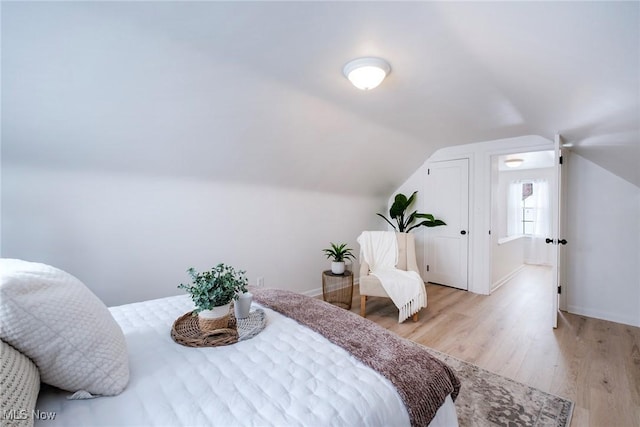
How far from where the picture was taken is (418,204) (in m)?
4.50

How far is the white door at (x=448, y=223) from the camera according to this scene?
3996 mm

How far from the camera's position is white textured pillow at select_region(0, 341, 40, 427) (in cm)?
60

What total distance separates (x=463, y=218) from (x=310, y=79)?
308 cm

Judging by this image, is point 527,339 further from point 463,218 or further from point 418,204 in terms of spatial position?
point 418,204

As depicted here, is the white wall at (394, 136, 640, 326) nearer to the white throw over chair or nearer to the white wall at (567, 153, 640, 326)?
the white wall at (567, 153, 640, 326)

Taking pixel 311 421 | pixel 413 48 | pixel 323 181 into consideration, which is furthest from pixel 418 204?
pixel 311 421

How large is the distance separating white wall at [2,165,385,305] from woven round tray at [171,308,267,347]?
136cm

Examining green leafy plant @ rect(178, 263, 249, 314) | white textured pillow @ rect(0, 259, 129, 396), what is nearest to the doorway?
green leafy plant @ rect(178, 263, 249, 314)

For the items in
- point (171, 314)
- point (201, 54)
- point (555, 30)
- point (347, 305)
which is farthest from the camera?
point (347, 305)

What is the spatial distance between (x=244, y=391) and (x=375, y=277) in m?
2.32

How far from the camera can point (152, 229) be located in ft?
8.16

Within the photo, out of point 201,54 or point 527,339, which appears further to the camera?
point 527,339

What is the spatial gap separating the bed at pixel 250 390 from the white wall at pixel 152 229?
1.35m

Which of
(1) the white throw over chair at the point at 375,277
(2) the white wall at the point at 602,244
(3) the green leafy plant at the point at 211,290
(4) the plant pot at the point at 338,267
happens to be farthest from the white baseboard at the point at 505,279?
(3) the green leafy plant at the point at 211,290
